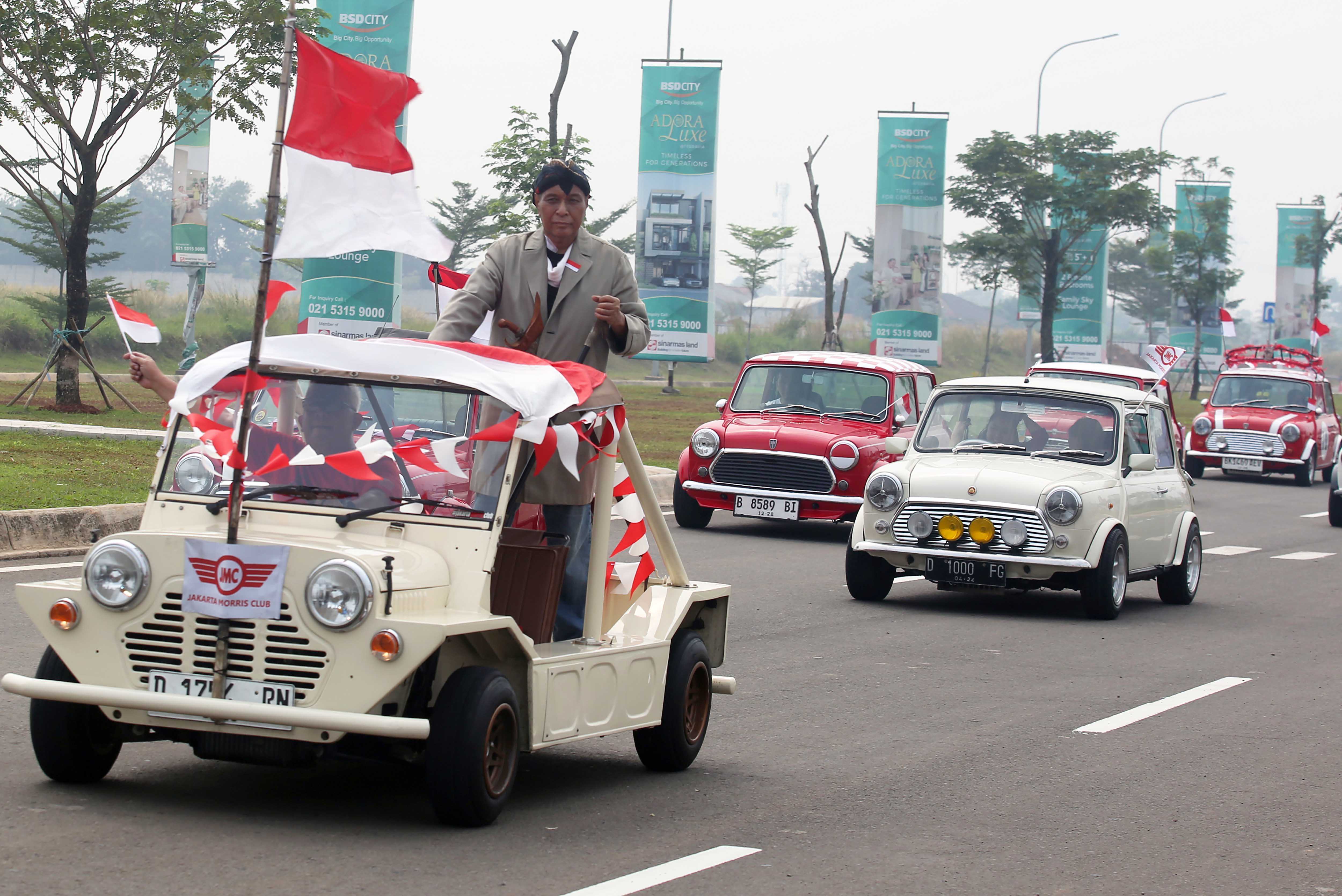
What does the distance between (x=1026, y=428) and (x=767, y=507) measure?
425 cm

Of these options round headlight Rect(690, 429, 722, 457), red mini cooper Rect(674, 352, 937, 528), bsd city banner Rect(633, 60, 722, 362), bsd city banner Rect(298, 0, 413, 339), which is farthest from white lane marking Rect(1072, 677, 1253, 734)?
bsd city banner Rect(633, 60, 722, 362)

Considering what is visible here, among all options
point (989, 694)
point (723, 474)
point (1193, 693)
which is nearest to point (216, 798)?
point (989, 694)

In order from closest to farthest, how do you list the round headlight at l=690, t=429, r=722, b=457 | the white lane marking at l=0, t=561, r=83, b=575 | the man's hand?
the man's hand < the white lane marking at l=0, t=561, r=83, b=575 < the round headlight at l=690, t=429, r=722, b=457

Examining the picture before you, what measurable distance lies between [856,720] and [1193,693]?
2.29 m

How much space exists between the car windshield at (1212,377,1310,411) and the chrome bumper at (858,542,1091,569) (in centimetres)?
2021

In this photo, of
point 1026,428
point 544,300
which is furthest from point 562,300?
point 1026,428

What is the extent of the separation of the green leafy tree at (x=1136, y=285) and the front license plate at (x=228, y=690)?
124 metres

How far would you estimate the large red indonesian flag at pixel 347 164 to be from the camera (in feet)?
16.8

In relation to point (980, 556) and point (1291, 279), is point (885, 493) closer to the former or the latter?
point (980, 556)

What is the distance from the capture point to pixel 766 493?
55.0 feet

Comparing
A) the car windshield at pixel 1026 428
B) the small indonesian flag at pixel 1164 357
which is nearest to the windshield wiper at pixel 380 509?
the car windshield at pixel 1026 428

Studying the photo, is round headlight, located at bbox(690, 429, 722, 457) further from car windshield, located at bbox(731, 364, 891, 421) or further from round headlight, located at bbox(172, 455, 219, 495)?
round headlight, located at bbox(172, 455, 219, 495)

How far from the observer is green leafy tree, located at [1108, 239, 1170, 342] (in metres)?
127

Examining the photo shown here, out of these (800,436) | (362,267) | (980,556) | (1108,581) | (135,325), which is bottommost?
(1108,581)
